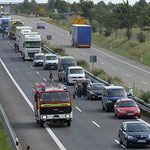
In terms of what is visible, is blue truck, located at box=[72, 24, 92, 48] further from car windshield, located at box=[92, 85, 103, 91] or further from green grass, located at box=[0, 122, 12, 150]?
green grass, located at box=[0, 122, 12, 150]

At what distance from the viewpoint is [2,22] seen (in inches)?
5084

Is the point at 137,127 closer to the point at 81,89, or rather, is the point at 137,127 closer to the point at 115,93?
the point at 115,93

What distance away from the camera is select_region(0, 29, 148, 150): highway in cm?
3197


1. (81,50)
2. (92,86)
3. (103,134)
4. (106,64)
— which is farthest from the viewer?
(81,50)

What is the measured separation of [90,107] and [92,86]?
441 cm

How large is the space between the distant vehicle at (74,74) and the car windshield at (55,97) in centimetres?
2354

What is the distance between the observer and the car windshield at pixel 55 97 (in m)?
35.8

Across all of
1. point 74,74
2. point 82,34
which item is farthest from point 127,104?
point 82,34

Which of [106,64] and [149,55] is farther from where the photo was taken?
[149,55]

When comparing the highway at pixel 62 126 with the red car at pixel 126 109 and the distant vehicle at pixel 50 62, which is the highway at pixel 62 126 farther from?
the distant vehicle at pixel 50 62

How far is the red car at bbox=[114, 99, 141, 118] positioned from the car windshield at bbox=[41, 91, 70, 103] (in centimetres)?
513

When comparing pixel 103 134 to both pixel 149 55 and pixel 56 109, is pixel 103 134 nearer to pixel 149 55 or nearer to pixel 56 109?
pixel 56 109

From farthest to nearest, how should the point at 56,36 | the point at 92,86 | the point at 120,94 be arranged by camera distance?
1. the point at 56,36
2. the point at 92,86
3. the point at 120,94

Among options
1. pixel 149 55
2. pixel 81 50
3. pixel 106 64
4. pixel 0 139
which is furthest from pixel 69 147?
pixel 81 50
